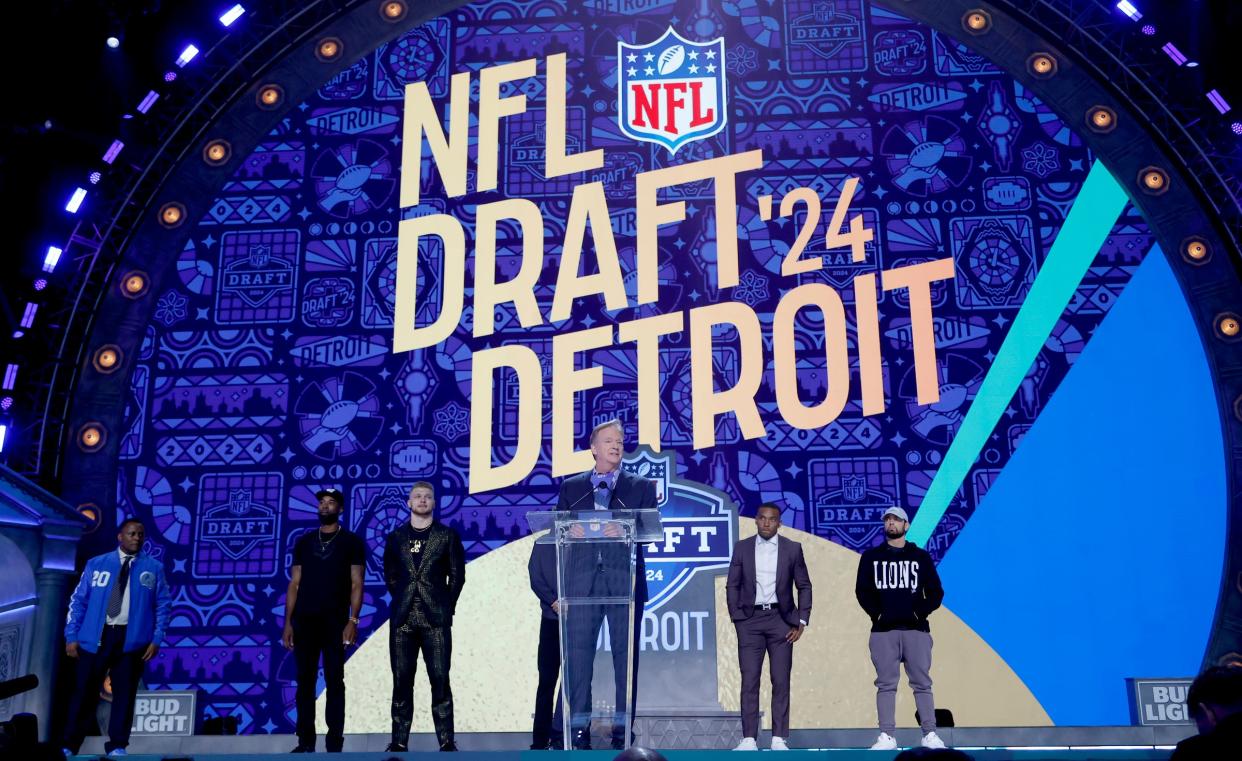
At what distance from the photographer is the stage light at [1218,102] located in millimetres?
7703

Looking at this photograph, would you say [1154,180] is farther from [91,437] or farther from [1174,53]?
[91,437]

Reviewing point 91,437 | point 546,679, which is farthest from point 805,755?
point 91,437

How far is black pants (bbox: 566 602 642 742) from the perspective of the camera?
4527mm

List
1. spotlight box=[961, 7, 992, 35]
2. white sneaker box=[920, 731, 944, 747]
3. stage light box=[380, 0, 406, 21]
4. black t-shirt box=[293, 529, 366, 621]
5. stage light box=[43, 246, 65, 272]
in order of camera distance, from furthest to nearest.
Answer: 1. stage light box=[380, 0, 406, 21]
2. spotlight box=[961, 7, 992, 35]
3. stage light box=[43, 246, 65, 272]
4. black t-shirt box=[293, 529, 366, 621]
5. white sneaker box=[920, 731, 944, 747]

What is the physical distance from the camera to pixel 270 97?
27.1 ft

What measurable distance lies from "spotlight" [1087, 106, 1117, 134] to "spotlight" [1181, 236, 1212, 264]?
0.82 metres

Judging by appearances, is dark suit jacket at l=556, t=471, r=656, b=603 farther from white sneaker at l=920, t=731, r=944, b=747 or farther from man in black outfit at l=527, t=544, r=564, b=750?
white sneaker at l=920, t=731, r=944, b=747

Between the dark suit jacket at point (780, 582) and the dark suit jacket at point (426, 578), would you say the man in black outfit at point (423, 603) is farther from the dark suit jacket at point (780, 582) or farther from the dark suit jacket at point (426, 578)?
the dark suit jacket at point (780, 582)

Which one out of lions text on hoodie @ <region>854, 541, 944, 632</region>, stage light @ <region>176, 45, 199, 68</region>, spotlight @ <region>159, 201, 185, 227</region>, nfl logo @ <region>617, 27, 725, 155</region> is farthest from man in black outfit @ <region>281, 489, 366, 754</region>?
stage light @ <region>176, 45, 199, 68</region>

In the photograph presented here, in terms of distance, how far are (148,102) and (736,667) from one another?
196 inches

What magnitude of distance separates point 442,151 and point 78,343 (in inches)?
97.6

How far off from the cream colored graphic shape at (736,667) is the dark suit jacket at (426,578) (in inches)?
73.0

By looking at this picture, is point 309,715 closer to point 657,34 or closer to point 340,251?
point 340,251

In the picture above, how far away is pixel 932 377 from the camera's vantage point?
7.52 metres
